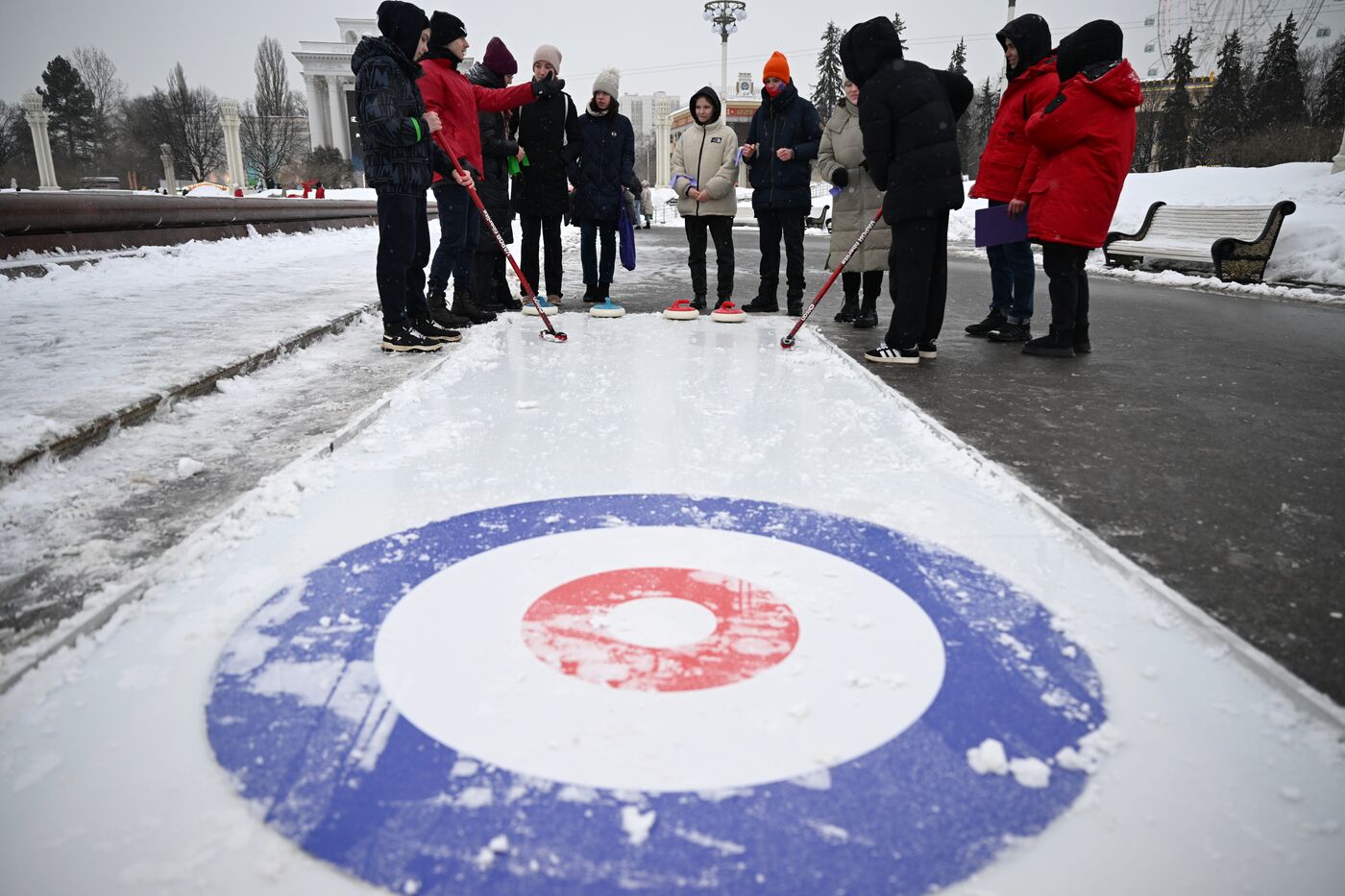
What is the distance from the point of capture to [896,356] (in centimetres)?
471

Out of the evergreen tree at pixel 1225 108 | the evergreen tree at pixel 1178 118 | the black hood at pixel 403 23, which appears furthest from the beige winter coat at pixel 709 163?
the evergreen tree at pixel 1178 118

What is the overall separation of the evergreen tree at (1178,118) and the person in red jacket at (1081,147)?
38.7m

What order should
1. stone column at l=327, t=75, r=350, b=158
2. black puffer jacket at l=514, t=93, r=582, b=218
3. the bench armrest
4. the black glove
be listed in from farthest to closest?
1. stone column at l=327, t=75, r=350, b=158
2. the bench armrest
3. black puffer jacket at l=514, t=93, r=582, b=218
4. the black glove

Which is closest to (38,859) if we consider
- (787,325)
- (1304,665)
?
(1304,665)

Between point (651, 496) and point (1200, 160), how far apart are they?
41.6m

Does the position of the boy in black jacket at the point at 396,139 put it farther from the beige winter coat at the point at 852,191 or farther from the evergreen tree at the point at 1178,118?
the evergreen tree at the point at 1178,118

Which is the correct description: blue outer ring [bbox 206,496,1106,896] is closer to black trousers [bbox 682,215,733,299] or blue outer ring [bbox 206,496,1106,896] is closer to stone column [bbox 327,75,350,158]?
black trousers [bbox 682,215,733,299]

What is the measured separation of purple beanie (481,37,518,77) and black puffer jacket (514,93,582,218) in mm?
334

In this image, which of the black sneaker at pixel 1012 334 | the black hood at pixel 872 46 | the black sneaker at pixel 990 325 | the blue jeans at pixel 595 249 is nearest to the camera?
the black hood at pixel 872 46

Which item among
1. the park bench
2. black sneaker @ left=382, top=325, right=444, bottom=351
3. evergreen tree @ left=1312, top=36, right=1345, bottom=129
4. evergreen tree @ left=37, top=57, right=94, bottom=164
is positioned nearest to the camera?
black sneaker @ left=382, top=325, right=444, bottom=351

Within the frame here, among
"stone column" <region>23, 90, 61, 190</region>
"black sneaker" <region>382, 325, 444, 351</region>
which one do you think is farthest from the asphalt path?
"stone column" <region>23, 90, 61, 190</region>

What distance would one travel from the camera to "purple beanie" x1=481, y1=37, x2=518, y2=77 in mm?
6328

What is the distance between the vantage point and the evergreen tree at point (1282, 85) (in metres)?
36.9

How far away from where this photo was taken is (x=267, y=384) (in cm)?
396
